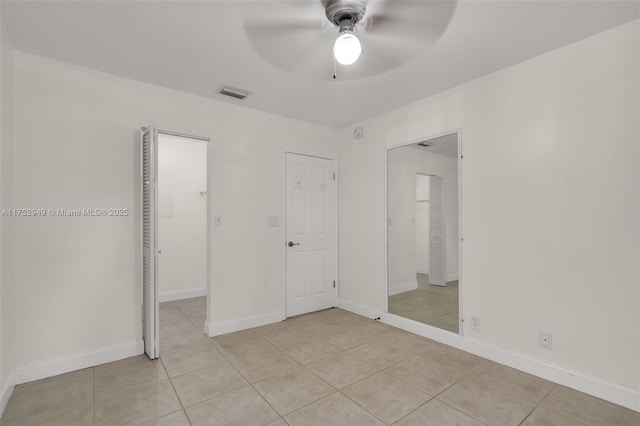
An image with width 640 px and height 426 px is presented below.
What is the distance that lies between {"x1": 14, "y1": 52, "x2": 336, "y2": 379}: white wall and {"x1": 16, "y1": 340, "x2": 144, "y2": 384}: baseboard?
0.07 feet

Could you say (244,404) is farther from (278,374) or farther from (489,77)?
(489,77)

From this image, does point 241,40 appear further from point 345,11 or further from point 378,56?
point 378,56

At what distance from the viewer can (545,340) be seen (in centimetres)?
238

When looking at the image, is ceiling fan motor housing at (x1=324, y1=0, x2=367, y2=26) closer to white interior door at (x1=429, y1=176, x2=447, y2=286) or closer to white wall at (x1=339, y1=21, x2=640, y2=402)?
white wall at (x1=339, y1=21, x2=640, y2=402)

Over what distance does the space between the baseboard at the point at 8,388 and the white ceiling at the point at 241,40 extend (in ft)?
8.04

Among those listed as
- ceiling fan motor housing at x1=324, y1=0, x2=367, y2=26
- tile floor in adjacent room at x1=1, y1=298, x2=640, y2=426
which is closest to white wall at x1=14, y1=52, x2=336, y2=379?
tile floor in adjacent room at x1=1, y1=298, x2=640, y2=426

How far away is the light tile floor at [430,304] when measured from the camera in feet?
10.1

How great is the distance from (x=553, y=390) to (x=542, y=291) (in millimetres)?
704

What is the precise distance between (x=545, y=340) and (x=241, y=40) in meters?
3.28

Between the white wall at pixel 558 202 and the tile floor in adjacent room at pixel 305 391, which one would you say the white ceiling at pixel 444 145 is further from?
the tile floor in adjacent room at pixel 305 391

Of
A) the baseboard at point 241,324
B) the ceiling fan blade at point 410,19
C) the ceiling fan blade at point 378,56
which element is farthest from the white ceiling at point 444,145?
the baseboard at point 241,324

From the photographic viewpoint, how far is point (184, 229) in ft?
15.8

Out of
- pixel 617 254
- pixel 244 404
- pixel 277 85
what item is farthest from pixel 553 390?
pixel 277 85

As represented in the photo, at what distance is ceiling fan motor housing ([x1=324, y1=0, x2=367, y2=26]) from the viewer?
69.8 inches
